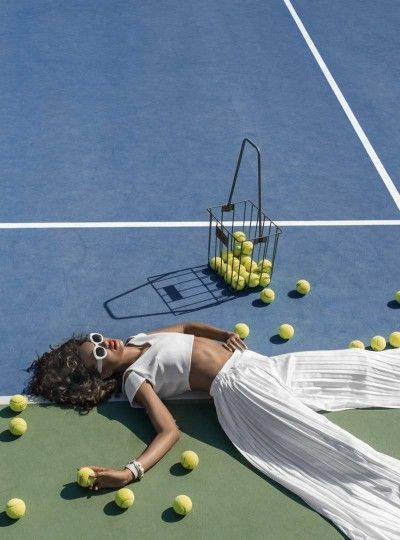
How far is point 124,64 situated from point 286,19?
12.4 ft

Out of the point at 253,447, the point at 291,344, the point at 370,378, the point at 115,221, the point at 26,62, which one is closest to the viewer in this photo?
the point at 253,447

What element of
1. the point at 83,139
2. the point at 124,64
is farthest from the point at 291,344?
the point at 124,64

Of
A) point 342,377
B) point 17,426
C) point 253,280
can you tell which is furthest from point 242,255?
point 17,426

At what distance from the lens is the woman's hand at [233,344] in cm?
614

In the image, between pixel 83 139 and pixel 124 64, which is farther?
pixel 124 64

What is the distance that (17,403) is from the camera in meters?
5.86

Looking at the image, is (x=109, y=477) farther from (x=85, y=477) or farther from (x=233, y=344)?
(x=233, y=344)

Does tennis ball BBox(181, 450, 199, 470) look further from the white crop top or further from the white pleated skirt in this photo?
the white crop top

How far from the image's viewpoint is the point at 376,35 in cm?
1320

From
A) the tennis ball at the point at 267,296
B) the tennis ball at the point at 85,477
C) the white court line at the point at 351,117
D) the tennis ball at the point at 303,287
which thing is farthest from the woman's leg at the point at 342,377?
the white court line at the point at 351,117

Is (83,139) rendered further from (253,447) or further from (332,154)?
(253,447)

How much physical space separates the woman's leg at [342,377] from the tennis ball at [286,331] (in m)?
0.65

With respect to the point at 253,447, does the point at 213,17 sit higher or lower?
higher

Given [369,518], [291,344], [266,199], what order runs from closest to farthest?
[369,518]
[291,344]
[266,199]
